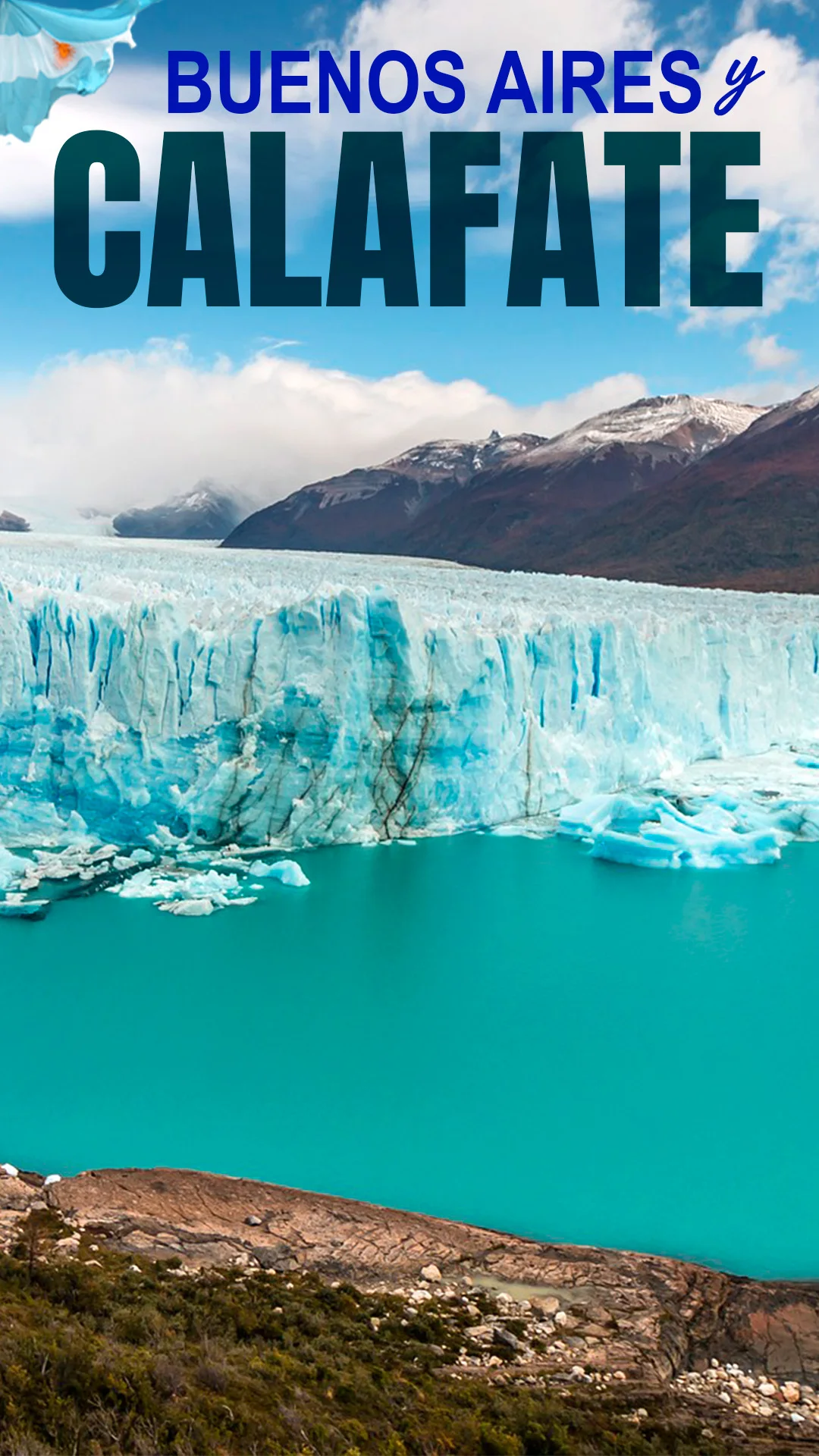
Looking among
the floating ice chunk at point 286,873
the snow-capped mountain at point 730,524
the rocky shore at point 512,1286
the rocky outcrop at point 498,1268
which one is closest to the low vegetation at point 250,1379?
the rocky shore at point 512,1286

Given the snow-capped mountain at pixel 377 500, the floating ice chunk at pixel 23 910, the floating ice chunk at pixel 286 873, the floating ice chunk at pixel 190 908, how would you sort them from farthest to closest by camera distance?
1. the snow-capped mountain at pixel 377 500
2. the floating ice chunk at pixel 286 873
3. the floating ice chunk at pixel 190 908
4. the floating ice chunk at pixel 23 910

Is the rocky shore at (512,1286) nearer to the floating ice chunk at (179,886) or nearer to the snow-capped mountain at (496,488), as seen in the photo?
the floating ice chunk at (179,886)

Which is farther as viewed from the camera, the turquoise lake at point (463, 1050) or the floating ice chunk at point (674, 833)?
the floating ice chunk at point (674, 833)

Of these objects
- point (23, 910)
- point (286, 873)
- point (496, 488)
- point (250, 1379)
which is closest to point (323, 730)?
point (286, 873)

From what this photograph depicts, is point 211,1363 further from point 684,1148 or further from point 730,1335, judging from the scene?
point 684,1148

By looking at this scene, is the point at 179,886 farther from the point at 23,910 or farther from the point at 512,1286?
the point at 512,1286

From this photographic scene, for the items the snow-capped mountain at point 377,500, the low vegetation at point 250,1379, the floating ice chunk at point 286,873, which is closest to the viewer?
the low vegetation at point 250,1379
